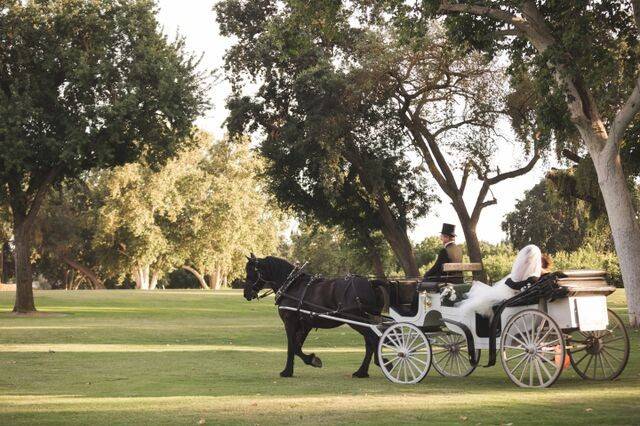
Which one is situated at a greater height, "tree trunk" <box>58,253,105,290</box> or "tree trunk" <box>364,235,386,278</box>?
"tree trunk" <box>58,253,105,290</box>

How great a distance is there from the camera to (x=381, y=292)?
14.8 metres

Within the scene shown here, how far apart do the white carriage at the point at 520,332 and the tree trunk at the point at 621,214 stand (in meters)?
7.76

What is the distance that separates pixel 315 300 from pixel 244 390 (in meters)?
2.39

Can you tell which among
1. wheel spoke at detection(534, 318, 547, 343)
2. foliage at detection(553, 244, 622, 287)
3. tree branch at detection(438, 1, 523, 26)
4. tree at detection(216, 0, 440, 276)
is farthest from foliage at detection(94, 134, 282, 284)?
wheel spoke at detection(534, 318, 547, 343)

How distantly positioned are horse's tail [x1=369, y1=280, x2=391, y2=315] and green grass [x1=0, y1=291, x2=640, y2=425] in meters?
1.14

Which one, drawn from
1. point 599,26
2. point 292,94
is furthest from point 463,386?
point 292,94

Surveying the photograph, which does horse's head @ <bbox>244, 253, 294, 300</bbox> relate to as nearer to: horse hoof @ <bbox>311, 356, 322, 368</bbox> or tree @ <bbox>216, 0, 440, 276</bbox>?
horse hoof @ <bbox>311, 356, 322, 368</bbox>

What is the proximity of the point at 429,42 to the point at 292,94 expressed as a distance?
26.4 ft

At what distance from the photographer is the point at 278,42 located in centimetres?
2606

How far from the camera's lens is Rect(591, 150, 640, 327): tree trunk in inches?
849

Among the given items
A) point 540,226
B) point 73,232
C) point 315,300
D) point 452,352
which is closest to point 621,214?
point 452,352

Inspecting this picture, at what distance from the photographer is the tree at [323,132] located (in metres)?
35.2

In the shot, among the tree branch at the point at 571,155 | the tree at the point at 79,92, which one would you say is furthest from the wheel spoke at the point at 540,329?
the tree at the point at 79,92

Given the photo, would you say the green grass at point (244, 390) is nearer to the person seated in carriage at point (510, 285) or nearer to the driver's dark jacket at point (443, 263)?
the person seated in carriage at point (510, 285)
